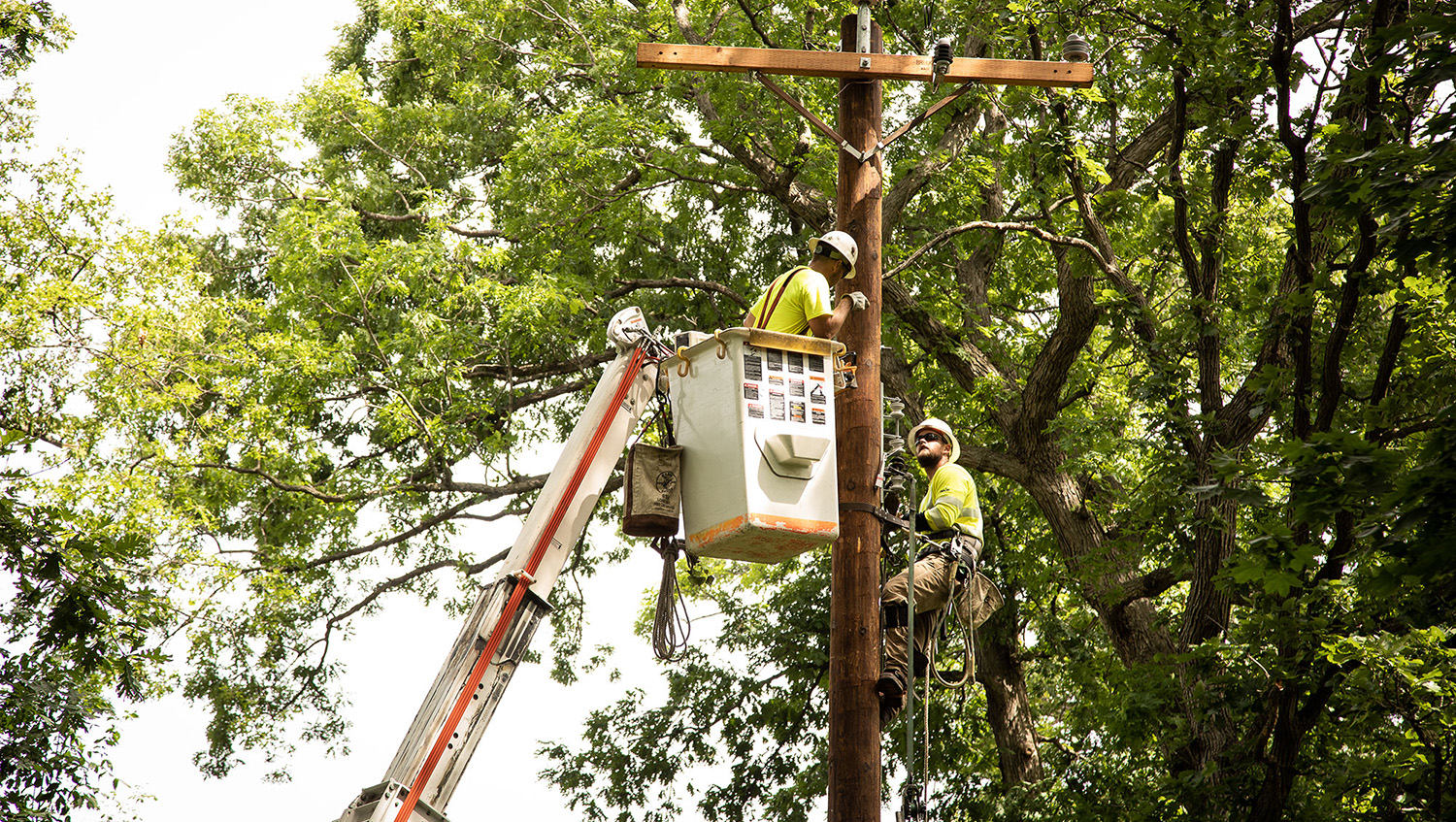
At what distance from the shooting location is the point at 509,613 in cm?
608

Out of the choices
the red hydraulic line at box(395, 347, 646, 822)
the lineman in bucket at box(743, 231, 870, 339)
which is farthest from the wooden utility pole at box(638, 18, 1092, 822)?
the red hydraulic line at box(395, 347, 646, 822)

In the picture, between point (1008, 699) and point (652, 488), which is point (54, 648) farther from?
point (1008, 699)

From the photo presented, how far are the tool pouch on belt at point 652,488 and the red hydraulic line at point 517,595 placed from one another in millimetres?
226

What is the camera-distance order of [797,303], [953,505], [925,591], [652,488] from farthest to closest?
[953,505], [925,591], [797,303], [652,488]

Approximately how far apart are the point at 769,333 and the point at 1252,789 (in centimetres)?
535

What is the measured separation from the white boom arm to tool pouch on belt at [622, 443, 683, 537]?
0.53 ft

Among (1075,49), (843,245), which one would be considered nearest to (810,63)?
(843,245)

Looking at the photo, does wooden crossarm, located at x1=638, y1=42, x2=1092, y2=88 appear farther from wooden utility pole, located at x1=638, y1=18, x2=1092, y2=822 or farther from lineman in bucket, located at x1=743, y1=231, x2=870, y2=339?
lineman in bucket, located at x1=743, y1=231, x2=870, y2=339

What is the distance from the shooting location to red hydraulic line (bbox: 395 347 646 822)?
18.8 ft

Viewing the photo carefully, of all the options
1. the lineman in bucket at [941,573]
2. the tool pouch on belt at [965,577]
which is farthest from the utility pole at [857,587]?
the tool pouch on belt at [965,577]

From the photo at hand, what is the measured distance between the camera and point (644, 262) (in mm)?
15984

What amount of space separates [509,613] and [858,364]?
2.20 meters

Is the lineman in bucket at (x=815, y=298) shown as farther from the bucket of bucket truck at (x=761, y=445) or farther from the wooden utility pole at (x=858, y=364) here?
the bucket of bucket truck at (x=761, y=445)

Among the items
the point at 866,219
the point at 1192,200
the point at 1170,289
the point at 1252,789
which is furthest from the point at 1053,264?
the point at 866,219
